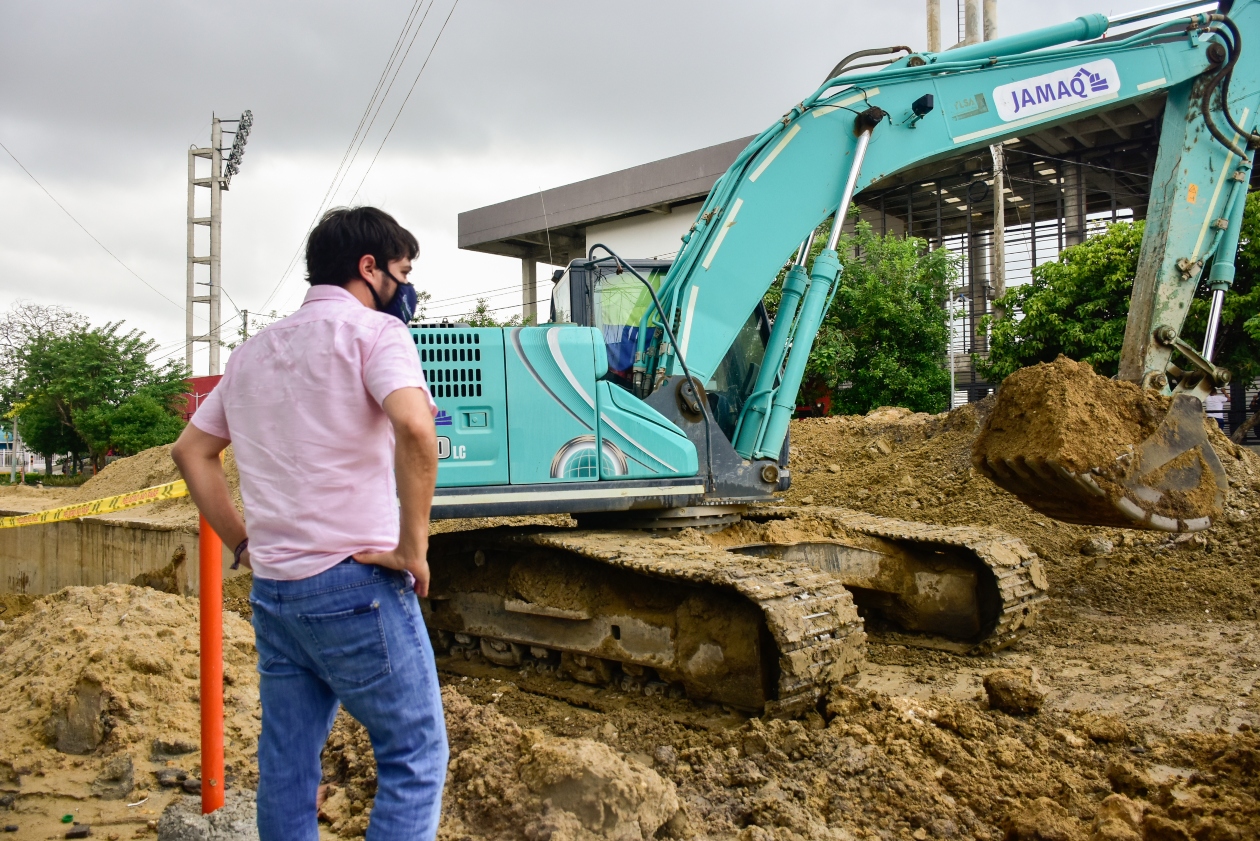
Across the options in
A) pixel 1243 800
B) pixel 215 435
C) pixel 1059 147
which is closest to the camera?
pixel 215 435

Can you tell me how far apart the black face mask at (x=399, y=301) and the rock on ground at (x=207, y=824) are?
163 cm

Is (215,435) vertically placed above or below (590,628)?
above

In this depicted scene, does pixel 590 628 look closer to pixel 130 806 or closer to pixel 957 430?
pixel 130 806

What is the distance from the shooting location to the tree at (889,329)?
15.9 meters

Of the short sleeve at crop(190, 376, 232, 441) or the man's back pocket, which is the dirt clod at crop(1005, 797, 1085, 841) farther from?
the short sleeve at crop(190, 376, 232, 441)

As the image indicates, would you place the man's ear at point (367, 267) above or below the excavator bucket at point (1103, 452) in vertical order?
above

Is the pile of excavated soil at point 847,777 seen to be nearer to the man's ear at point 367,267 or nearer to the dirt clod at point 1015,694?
the dirt clod at point 1015,694

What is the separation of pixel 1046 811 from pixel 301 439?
2553 mm

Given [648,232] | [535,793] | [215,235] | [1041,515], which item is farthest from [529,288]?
[535,793]

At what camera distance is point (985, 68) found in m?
5.77

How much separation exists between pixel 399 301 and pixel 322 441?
44cm

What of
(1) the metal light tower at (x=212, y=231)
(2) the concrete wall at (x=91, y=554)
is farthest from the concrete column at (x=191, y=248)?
(2) the concrete wall at (x=91, y=554)

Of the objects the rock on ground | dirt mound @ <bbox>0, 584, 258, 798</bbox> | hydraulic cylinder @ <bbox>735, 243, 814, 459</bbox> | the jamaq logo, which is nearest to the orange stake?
the rock on ground

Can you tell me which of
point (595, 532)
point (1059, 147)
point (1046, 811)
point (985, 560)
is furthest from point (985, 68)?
point (1059, 147)
